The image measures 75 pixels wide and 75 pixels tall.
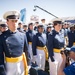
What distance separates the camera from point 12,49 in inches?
148

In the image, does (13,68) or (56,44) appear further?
(56,44)

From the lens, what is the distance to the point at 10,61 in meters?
3.76

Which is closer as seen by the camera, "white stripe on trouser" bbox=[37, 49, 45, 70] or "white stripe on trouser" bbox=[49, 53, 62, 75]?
"white stripe on trouser" bbox=[49, 53, 62, 75]

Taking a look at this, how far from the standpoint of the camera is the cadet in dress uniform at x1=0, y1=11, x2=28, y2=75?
12.2 feet

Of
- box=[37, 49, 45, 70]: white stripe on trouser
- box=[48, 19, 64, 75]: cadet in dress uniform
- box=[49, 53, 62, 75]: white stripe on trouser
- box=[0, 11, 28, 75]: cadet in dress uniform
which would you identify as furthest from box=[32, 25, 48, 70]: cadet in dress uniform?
box=[0, 11, 28, 75]: cadet in dress uniform

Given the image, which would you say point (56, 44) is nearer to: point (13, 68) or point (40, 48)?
point (40, 48)

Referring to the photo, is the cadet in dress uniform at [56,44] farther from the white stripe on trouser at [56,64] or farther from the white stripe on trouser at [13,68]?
the white stripe on trouser at [13,68]

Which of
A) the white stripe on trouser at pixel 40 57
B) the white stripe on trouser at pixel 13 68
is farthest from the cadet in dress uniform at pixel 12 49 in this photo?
the white stripe on trouser at pixel 40 57

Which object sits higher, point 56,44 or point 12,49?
point 12,49

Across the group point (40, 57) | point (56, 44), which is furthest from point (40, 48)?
point (56, 44)

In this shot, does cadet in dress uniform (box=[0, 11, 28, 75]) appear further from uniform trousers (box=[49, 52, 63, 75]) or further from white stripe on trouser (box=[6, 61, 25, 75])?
uniform trousers (box=[49, 52, 63, 75])

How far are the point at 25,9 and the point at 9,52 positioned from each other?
15.3 metres

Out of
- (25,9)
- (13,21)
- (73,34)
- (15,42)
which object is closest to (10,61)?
(15,42)

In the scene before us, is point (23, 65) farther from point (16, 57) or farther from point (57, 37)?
point (57, 37)
